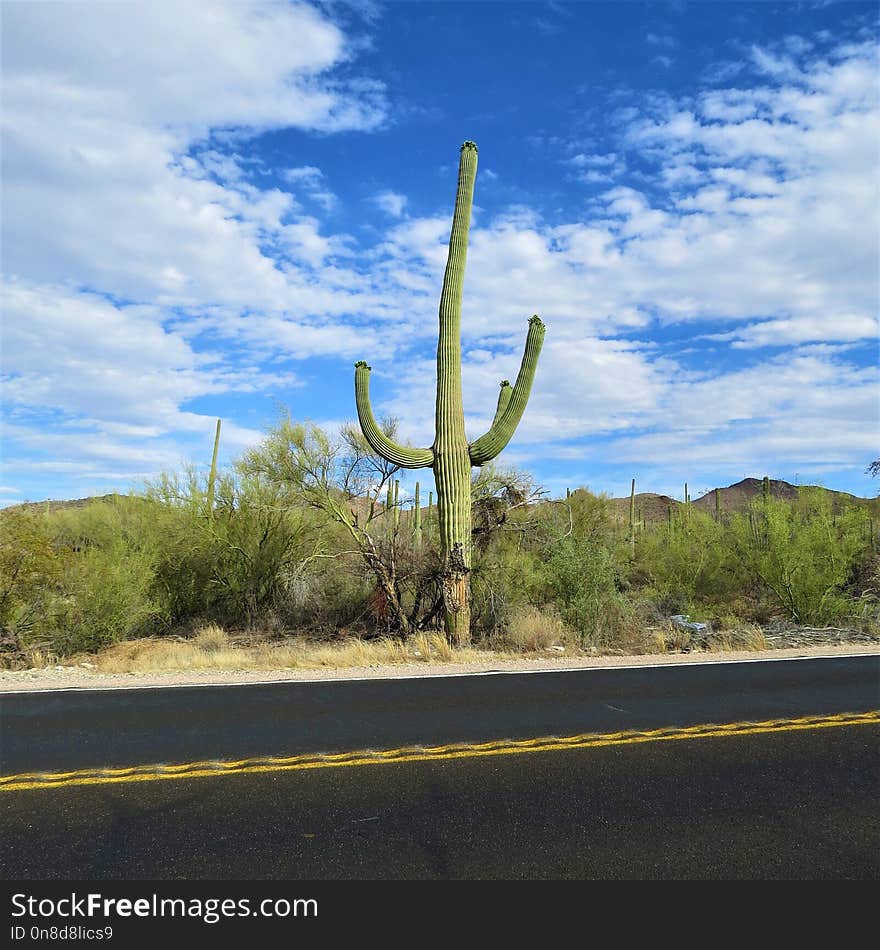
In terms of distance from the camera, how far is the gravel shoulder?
10.2m

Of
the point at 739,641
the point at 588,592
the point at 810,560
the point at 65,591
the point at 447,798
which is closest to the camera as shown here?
the point at 447,798

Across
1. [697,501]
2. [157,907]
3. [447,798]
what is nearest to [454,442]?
[447,798]

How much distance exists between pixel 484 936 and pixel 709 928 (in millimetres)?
1060

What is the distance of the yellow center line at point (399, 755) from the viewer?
5.57m

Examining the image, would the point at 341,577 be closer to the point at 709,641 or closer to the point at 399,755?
the point at 709,641

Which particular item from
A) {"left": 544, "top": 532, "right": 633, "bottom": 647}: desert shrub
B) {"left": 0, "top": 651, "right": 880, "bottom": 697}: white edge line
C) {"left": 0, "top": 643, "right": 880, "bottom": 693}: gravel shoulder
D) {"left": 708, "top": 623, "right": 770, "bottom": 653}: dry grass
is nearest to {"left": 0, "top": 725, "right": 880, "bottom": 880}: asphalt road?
{"left": 0, "top": 651, "right": 880, "bottom": 697}: white edge line

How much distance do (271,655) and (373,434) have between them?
16.6ft

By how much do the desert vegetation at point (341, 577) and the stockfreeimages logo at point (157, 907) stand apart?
28.8 feet

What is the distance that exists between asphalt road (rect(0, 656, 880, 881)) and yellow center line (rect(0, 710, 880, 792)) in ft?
0.41

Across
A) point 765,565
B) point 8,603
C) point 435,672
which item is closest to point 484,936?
point 435,672

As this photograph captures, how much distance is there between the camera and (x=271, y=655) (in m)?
12.9

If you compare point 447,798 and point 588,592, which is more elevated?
point 588,592

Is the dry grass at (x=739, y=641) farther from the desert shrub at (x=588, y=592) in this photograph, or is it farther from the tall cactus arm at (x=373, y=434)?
the tall cactus arm at (x=373, y=434)

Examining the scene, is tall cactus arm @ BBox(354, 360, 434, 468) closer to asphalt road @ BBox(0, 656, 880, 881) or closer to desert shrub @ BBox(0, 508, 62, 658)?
desert shrub @ BBox(0, 508, 62, 658)
